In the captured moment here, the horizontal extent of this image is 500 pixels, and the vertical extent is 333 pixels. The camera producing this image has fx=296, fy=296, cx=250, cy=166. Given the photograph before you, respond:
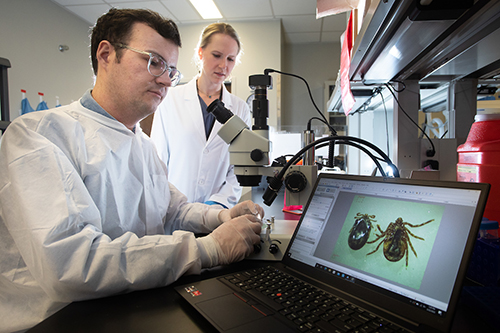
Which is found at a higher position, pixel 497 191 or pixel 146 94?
pixel 146 94

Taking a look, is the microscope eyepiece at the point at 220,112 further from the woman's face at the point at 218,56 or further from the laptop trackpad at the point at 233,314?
the woman's face at the point at 218,56

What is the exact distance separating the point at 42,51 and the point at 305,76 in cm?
345

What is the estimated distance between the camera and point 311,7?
350cm

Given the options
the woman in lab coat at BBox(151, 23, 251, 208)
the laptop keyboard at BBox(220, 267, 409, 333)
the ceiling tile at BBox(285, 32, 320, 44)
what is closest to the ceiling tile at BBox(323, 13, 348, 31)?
the ceiling tile at BBox(285, 32, 320, 44)

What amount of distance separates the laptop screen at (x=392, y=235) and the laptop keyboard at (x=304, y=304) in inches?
2.2

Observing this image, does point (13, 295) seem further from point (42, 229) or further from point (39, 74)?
point (39, 74)

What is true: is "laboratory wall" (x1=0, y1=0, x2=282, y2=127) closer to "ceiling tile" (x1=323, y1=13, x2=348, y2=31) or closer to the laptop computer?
"ceiling tile" (x1=323, y1=13, x2=348, y2=31)

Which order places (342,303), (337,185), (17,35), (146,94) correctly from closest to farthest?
(342,303)
(337,185)
(146,94)
(17,35)

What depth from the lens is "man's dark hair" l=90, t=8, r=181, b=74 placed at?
0.92 meters

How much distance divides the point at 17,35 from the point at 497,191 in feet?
12.5

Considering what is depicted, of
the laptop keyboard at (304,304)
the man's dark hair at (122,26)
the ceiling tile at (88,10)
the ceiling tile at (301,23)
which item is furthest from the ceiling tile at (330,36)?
the laptop keyboard at (304,304)

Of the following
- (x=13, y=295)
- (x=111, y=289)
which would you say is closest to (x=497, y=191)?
(x=111, y=289)

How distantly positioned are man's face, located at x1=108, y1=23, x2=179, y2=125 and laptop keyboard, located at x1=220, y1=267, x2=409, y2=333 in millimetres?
617

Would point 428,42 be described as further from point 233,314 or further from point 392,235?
point 233,314
